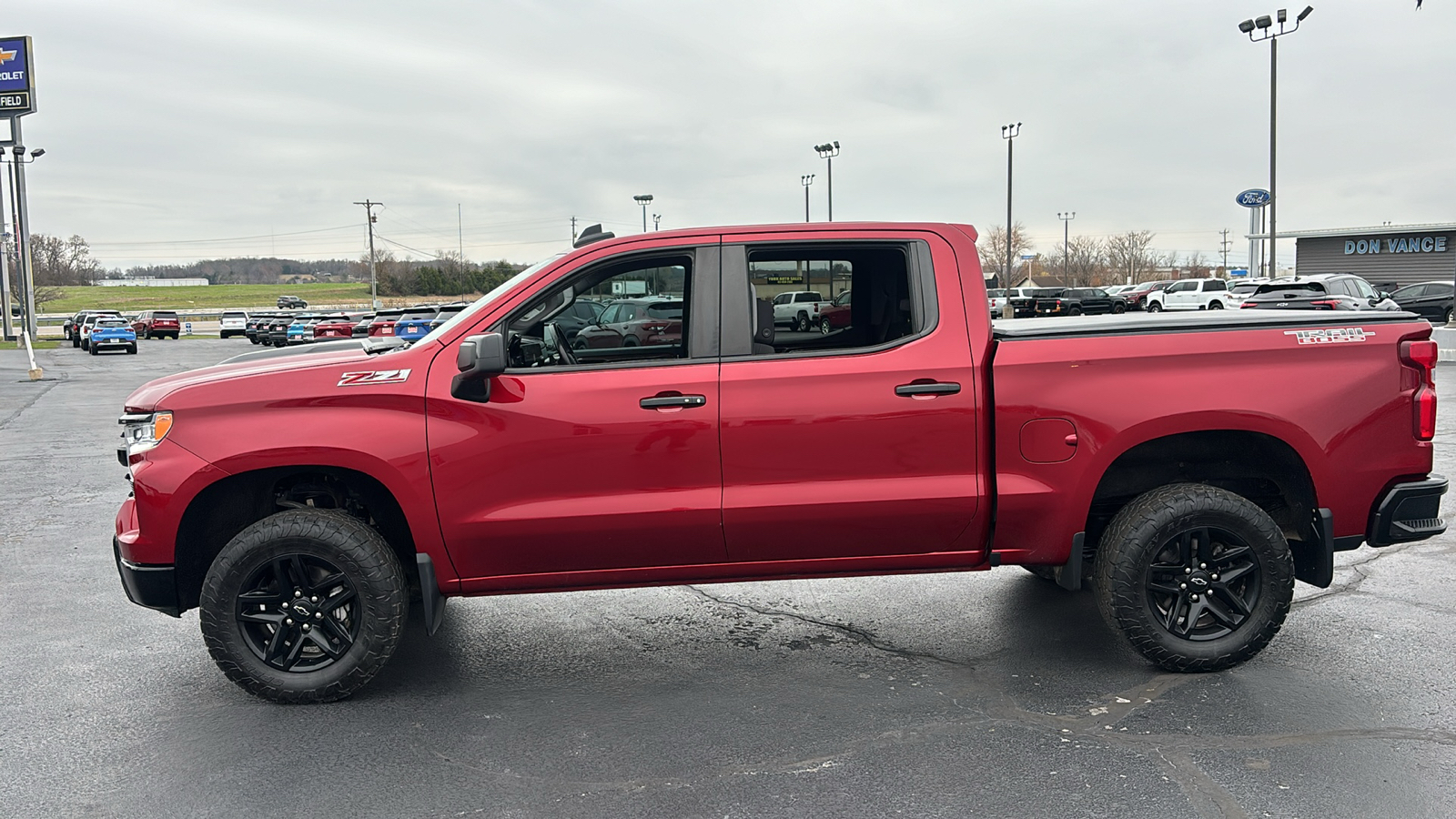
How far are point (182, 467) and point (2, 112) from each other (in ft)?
148

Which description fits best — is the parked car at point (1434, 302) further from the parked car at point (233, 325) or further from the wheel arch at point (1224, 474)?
the parked car at point (233, 325)

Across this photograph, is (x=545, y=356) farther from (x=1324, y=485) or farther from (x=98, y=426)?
(x=98, y=426)

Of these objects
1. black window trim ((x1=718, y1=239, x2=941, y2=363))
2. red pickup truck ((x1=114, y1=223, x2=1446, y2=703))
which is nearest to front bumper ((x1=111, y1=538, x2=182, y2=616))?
red pickup truck ((x1=114, y1=223, x2=1446, y2=703))

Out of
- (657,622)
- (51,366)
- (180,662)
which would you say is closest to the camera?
(180,662)

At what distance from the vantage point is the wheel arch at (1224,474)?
4781mm

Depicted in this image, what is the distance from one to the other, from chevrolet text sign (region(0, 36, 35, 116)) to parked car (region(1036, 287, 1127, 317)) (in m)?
41.9

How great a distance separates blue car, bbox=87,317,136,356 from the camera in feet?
125

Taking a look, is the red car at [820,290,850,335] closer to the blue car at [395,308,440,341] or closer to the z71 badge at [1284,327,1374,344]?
the z71 badge at [1284,327,1374,344]

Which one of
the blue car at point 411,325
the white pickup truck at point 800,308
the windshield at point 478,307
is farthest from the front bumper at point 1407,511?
the blue car at point 411,325

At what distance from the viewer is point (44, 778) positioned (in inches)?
149

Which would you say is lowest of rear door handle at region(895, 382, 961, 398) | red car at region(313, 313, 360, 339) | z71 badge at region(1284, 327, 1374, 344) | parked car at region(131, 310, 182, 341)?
rear door handle at region(895, 382, 961, 398)

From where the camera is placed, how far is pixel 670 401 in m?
4.39

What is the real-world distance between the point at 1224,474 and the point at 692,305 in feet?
8.42

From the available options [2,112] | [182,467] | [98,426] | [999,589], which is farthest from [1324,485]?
[2,112]
